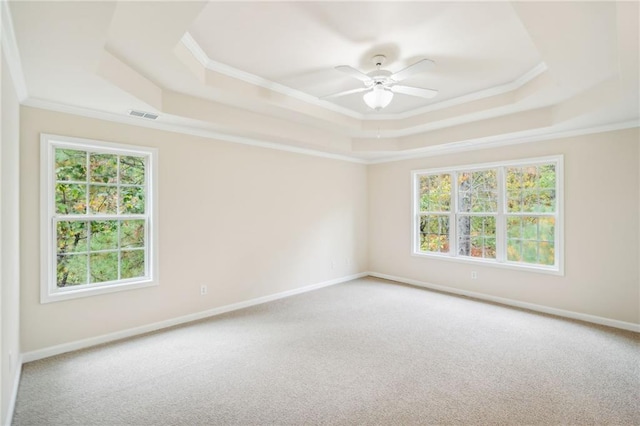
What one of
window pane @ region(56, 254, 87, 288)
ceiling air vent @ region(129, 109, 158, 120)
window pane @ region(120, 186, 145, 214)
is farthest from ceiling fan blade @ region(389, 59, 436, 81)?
window pane @ region(56, 254, 87, 288)

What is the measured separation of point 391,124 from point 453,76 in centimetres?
150

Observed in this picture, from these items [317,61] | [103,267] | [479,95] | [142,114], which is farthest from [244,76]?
[479,95]

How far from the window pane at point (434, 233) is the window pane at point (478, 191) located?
391 mm

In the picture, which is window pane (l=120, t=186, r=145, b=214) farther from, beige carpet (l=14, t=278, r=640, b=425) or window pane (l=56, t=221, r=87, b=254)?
beige carpet (l=14, t=278, r=640, b=425)

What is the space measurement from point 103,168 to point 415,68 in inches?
130

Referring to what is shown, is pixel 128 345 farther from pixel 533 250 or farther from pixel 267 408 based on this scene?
pixel 533 250

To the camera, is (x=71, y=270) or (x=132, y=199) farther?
(x=132, y=199)

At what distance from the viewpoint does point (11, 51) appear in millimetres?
2039

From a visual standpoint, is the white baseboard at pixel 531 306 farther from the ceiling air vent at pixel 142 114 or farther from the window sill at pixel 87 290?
the ceiling air vent at pixel 142 114

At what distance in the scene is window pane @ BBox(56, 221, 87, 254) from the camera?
10.6 feet

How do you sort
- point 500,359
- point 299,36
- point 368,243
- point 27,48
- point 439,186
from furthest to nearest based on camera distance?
point 368,243, point 439,186, point 500,359, point 299,36, point 27,48

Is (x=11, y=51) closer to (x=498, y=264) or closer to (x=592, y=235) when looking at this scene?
(x=498, y=264)

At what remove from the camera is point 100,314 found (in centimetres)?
337

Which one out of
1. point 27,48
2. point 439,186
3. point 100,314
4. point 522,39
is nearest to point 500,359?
point 522,39
